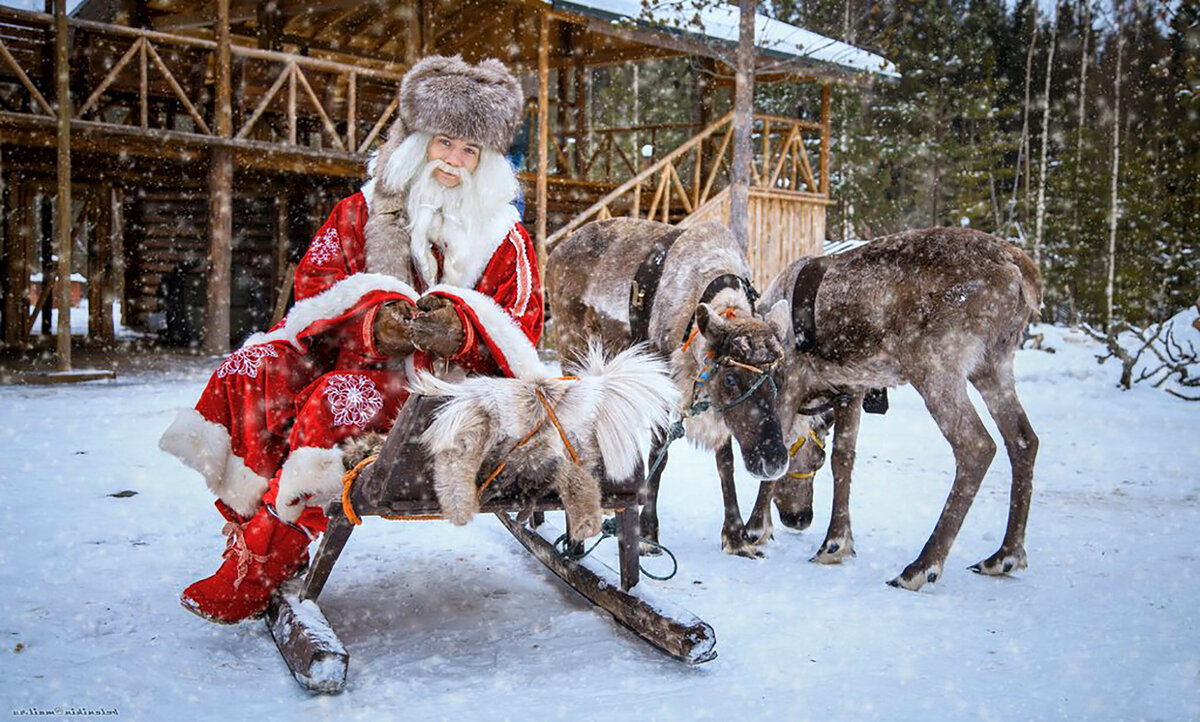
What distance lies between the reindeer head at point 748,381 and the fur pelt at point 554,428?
1.05 metres

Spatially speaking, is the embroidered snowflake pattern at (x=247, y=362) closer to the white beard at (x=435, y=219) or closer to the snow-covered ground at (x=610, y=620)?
the white beard at (x=435, y=219)

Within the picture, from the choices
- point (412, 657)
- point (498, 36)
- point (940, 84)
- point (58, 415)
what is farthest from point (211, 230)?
point (940, 84)

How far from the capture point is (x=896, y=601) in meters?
3.53

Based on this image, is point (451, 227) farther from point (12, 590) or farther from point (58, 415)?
point (58, 415)

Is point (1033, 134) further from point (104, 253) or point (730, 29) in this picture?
point (104, 253)

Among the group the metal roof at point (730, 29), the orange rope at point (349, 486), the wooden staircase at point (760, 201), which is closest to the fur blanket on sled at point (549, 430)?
the orange rope at point (349, 486)

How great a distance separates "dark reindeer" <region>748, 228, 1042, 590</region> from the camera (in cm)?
383

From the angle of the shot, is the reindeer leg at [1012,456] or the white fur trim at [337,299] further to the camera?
the reindeer leg at [1012,456]

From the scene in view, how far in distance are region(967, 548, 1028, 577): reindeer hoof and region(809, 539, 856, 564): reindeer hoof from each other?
584mm

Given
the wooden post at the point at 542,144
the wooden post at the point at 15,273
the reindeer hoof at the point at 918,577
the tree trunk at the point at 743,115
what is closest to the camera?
the reindeer hoof at the point at 918,577

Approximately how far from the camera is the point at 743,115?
423 inches

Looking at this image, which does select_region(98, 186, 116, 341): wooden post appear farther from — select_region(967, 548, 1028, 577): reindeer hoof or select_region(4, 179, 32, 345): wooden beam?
select_region(967, 548, 1028, 577): reindeer hoof

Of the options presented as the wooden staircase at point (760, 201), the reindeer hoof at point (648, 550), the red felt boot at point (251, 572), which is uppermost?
the wooden staircase at point (760, 201)

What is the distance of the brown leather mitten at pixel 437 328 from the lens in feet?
9.04
